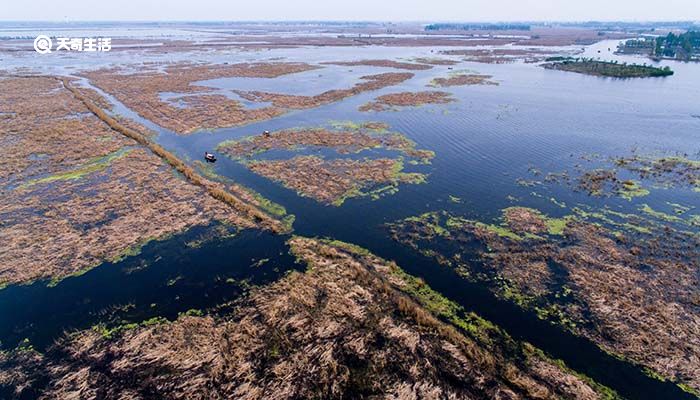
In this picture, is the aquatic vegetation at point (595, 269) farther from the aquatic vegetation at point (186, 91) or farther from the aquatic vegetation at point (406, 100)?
the aquatic vegetation at point (186, 91)

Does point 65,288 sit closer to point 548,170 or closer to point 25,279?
point 25,279

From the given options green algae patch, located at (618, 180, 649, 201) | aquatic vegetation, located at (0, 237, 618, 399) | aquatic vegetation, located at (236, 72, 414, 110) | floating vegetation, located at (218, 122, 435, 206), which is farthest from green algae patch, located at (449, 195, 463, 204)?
aquatic vegetation, located at (236, 72, 414, 110)

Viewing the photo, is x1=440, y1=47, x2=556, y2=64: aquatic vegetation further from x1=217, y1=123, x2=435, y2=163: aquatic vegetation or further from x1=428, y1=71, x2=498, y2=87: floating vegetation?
x1=217, y1=123, x2=435, y2=163: aquatic vegetation

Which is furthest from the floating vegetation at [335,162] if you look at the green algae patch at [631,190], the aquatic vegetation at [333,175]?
the green algae patch at [631,190]

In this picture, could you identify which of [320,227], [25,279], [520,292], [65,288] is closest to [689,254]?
[520,292]

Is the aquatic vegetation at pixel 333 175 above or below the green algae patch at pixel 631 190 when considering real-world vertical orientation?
below
